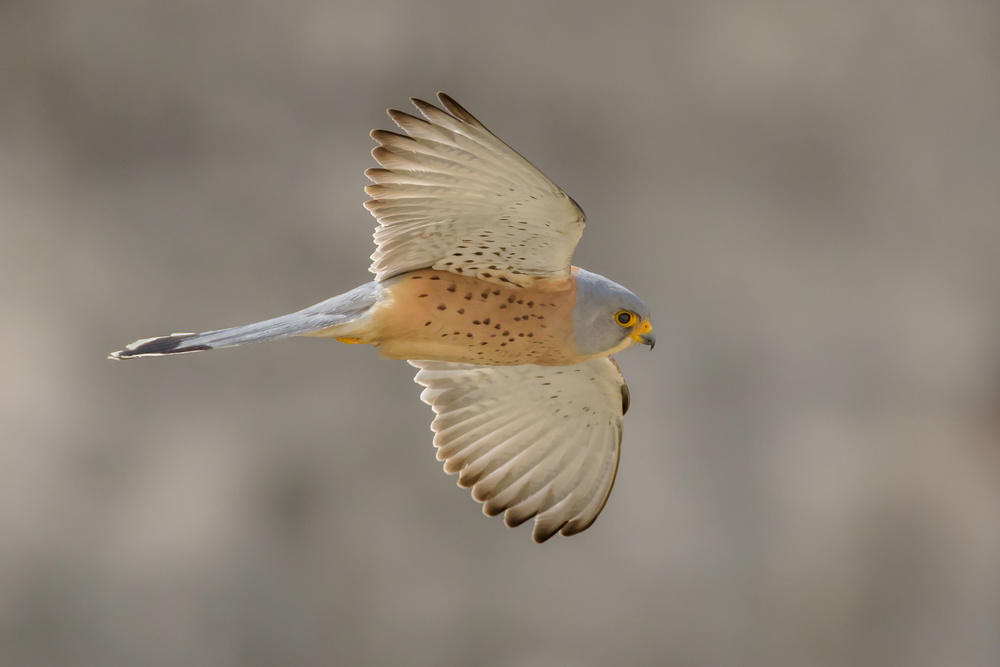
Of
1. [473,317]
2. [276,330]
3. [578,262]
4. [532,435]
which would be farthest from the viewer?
[578,262]

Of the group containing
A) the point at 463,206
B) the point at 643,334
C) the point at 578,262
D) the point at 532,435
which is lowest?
the point at 532,435

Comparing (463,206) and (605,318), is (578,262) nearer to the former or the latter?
(605,318)

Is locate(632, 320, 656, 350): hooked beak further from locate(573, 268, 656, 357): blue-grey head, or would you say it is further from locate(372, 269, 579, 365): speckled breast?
locate(372, 269, 579, 365): speckled breast

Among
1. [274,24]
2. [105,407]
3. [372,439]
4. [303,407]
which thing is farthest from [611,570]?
[274,24]

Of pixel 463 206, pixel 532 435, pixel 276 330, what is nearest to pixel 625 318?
pixel 463 206

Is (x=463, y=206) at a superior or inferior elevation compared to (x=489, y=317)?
superior

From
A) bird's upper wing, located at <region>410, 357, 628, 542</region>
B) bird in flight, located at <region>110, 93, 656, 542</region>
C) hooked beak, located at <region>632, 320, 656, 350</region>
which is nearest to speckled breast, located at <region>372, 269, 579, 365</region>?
bird in flight, located at <region>110, 93, 656, 542</region>

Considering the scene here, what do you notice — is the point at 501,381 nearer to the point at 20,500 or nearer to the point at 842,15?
the point at 20,500
